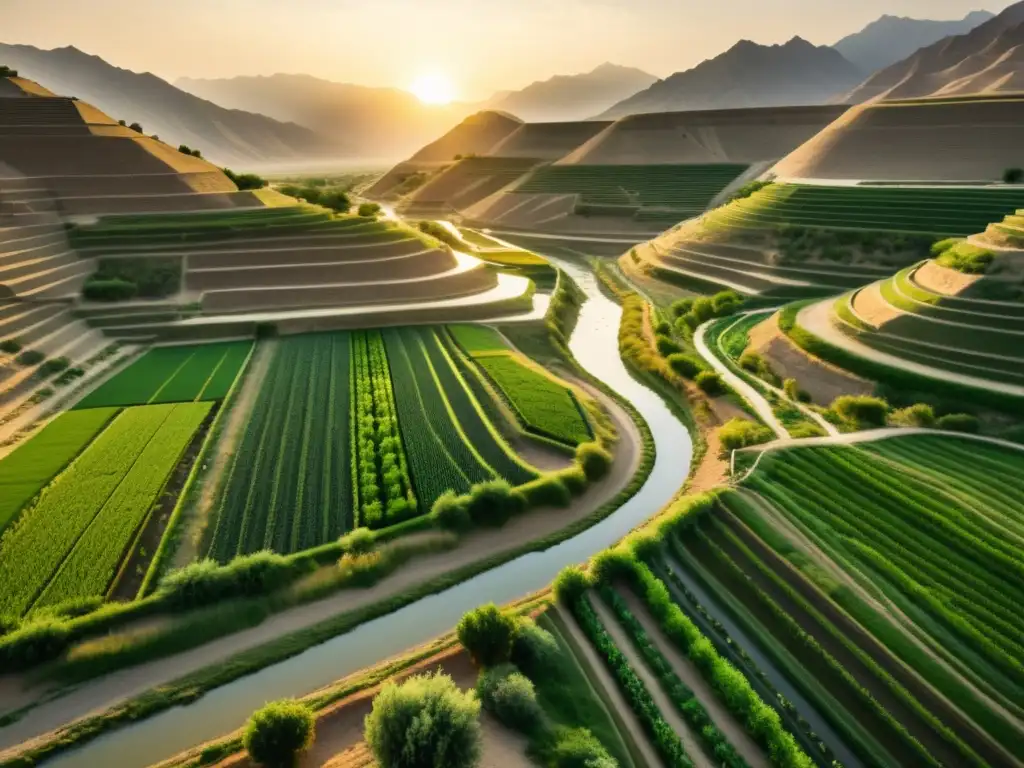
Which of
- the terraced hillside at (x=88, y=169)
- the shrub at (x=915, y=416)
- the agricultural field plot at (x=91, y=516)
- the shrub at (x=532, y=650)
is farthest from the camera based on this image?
the terraced hillside at (x=88, y=169)

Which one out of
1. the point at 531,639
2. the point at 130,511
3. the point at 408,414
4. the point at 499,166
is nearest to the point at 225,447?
the point at 130,511

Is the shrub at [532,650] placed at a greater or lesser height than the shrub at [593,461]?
lesser

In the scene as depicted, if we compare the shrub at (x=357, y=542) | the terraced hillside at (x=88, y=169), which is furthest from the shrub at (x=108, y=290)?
the shrub at (x=357, y=542)

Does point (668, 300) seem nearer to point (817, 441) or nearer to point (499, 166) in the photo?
point (817, 441)

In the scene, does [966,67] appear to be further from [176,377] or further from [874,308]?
[176,377]

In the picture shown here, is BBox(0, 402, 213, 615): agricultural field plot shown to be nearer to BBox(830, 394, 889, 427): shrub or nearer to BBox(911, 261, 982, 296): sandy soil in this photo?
BBox(830, 394, 889, 427): shrub

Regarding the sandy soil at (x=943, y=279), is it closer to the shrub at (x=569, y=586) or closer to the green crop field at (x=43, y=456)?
the shrub at (x=569, y=586)

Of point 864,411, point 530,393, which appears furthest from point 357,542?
point 864,411
